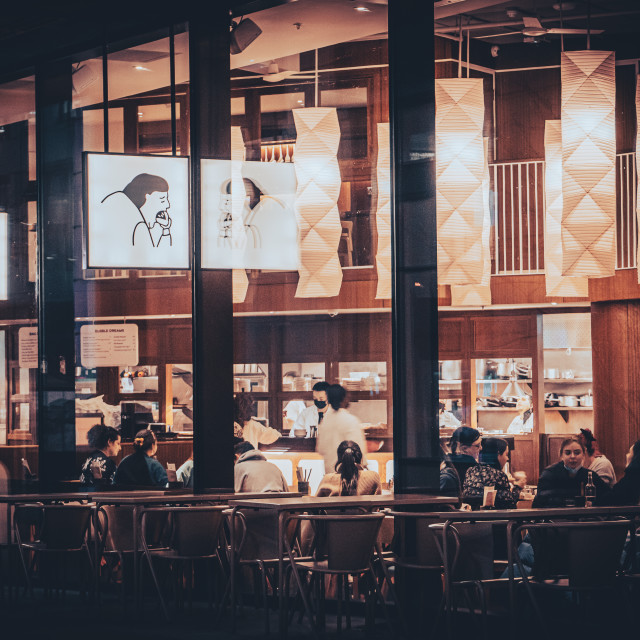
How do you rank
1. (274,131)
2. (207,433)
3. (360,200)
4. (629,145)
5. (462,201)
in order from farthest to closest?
(629,145), (274,131), (360,200), (207,433), (462,201)

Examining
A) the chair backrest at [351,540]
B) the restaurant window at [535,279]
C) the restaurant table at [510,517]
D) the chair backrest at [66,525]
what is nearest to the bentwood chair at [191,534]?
the chair backrest at [66,525]

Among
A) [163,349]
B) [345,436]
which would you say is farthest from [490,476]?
[163,349]

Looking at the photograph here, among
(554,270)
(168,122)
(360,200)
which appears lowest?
(554,270)

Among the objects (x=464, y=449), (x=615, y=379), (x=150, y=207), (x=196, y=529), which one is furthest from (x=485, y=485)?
(x=615, y=379)

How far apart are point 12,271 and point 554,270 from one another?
5433mm

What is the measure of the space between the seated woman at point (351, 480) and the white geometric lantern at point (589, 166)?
196 cm

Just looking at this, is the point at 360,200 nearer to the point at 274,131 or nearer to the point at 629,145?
the point at 274,131

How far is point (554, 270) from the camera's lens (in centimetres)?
917

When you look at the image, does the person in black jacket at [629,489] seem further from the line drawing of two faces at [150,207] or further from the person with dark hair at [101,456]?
the person with dark hair at [101,456]

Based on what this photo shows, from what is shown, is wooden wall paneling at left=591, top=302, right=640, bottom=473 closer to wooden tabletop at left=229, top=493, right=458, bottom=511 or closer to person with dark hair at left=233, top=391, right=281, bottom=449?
person with dark hair at left=233, top=391, right=281, bottom=449

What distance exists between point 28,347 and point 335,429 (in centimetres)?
335

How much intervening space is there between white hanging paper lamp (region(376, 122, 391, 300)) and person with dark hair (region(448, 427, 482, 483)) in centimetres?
122

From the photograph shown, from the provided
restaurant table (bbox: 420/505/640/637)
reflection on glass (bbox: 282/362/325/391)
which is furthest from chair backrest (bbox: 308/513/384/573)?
reflection on glass (bbox: 282/362/325/391)

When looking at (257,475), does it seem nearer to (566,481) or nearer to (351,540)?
→ (351,540)
